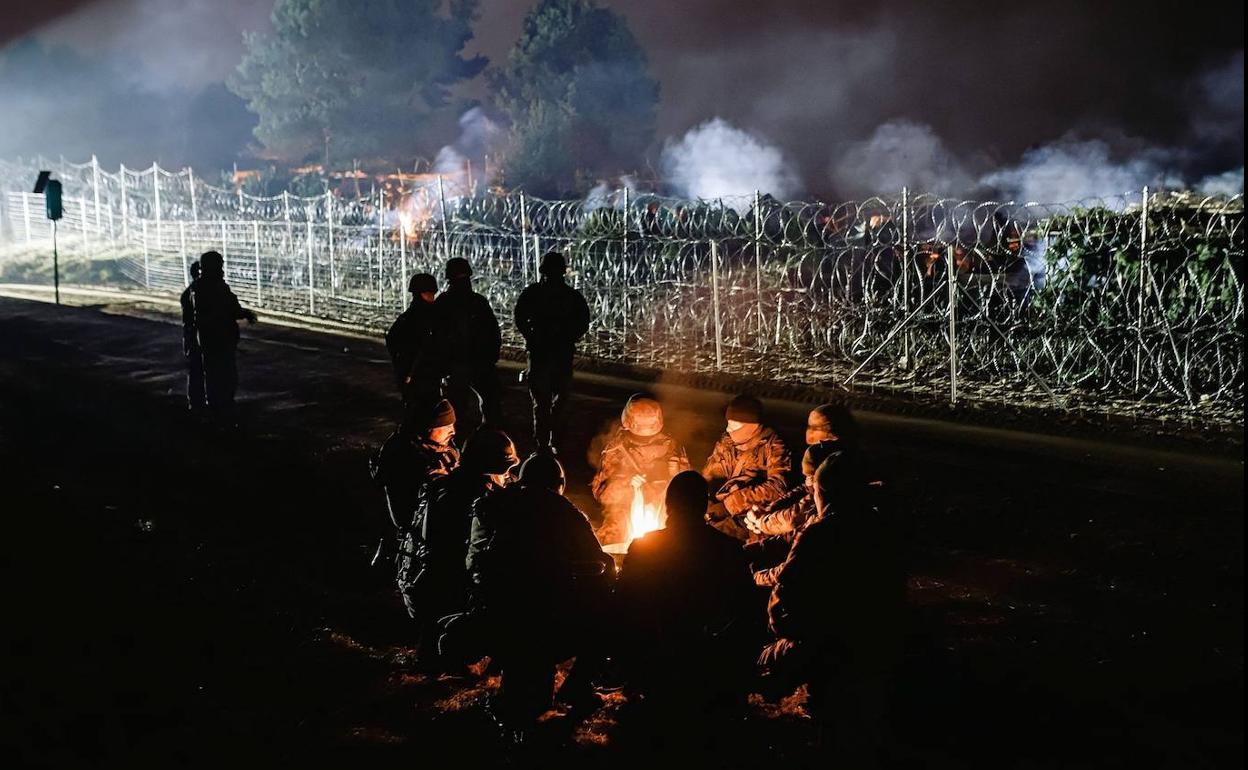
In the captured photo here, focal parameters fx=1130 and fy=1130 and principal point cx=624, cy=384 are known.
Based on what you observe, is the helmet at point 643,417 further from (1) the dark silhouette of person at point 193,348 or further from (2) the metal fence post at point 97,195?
(2) the metal fence post at point 97,195

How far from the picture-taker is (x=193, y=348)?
1145 cm

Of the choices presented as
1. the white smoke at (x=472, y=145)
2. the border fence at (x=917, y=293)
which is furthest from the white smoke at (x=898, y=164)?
the white smoke at (x=472, y=145)

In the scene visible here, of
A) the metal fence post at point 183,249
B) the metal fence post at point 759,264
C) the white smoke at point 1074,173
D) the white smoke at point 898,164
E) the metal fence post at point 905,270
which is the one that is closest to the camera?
the metal fence post at point 905,270

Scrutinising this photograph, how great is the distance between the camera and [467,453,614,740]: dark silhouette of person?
457cm

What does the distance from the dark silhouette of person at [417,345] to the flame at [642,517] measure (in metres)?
3.49

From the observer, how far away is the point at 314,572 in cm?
682

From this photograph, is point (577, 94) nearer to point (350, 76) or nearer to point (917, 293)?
point (350, 76)

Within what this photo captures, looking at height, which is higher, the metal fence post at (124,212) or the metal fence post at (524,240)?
the metal fence post at (124,212)

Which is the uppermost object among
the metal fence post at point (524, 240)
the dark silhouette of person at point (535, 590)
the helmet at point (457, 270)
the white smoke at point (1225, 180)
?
the white smoke at point (1225, 180)

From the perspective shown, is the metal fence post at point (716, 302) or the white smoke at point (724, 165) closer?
the metal fence post at point (716, 302)

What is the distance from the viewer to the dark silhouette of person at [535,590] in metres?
4.57

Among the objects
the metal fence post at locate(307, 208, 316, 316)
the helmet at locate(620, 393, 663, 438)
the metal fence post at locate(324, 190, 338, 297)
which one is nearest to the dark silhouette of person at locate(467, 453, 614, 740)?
the helmet at locate(620, 393, 663, 438)

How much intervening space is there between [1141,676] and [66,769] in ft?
14.9

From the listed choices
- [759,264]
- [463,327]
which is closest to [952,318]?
[759,264]
